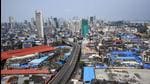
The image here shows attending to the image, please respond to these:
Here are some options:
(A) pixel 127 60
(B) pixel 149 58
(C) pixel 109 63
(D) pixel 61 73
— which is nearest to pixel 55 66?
(D) pixel 61 73

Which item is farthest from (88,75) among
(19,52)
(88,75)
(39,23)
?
(39,23)

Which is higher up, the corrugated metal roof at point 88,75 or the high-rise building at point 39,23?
the high-rise building at point 39,23

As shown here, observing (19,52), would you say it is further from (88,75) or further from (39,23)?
(39,23)

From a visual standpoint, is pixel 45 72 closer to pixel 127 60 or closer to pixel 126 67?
pixel 126 67

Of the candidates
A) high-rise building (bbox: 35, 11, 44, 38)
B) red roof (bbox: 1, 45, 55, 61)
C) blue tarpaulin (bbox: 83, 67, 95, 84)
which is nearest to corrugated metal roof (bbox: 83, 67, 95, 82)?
blue tarpaulin (bbox: 83, 67, 95, 84)

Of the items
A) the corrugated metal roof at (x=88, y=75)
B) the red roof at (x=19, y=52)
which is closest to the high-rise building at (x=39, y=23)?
the red roof at (x=19, y=52)

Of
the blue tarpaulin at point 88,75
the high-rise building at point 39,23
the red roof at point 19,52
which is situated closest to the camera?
the blue tarpaulin at point 88,75

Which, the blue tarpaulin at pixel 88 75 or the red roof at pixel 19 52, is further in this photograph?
the red roof at pixel 19 52

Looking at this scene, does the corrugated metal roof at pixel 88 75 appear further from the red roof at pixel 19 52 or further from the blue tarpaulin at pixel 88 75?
the red roof at pixel 19 52

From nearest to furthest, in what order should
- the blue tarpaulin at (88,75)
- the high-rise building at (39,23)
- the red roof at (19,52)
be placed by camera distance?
the blue tarpaulin at (88,75) < the red roof at (19,52) < the high-rise building at (39,23)

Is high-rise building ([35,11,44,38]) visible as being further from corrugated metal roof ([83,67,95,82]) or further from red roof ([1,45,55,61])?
corrugated metal roof ([83,67,95,82])

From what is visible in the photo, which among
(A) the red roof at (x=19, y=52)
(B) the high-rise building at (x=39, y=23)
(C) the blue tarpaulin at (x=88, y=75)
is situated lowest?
(C) the blue tarpaulin at (x=88, y=75)

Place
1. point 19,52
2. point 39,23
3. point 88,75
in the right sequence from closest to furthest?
point 88,75 → point 19,52 → point 39,23
